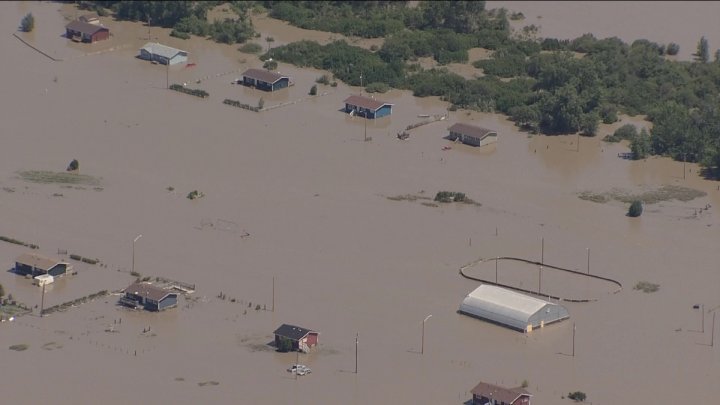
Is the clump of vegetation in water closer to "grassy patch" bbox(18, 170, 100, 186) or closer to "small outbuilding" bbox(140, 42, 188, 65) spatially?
"grassy patch" bbox(18, 170, 100, 186)

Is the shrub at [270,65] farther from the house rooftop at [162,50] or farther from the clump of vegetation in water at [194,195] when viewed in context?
the clump of vegetation in water at [194,195]

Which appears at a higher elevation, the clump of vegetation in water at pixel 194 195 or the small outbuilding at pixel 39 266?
the clump of vegetation in water at pixel 194 195

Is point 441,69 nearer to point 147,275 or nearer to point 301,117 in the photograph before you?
point 301,117

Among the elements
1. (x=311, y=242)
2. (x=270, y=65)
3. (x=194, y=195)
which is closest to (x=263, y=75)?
(x=270, y=65)

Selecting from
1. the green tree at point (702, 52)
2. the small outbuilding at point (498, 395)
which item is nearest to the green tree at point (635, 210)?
the small outbuilding at point (498, 395)

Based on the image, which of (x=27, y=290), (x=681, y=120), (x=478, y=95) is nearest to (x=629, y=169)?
(x=681, y=120)
